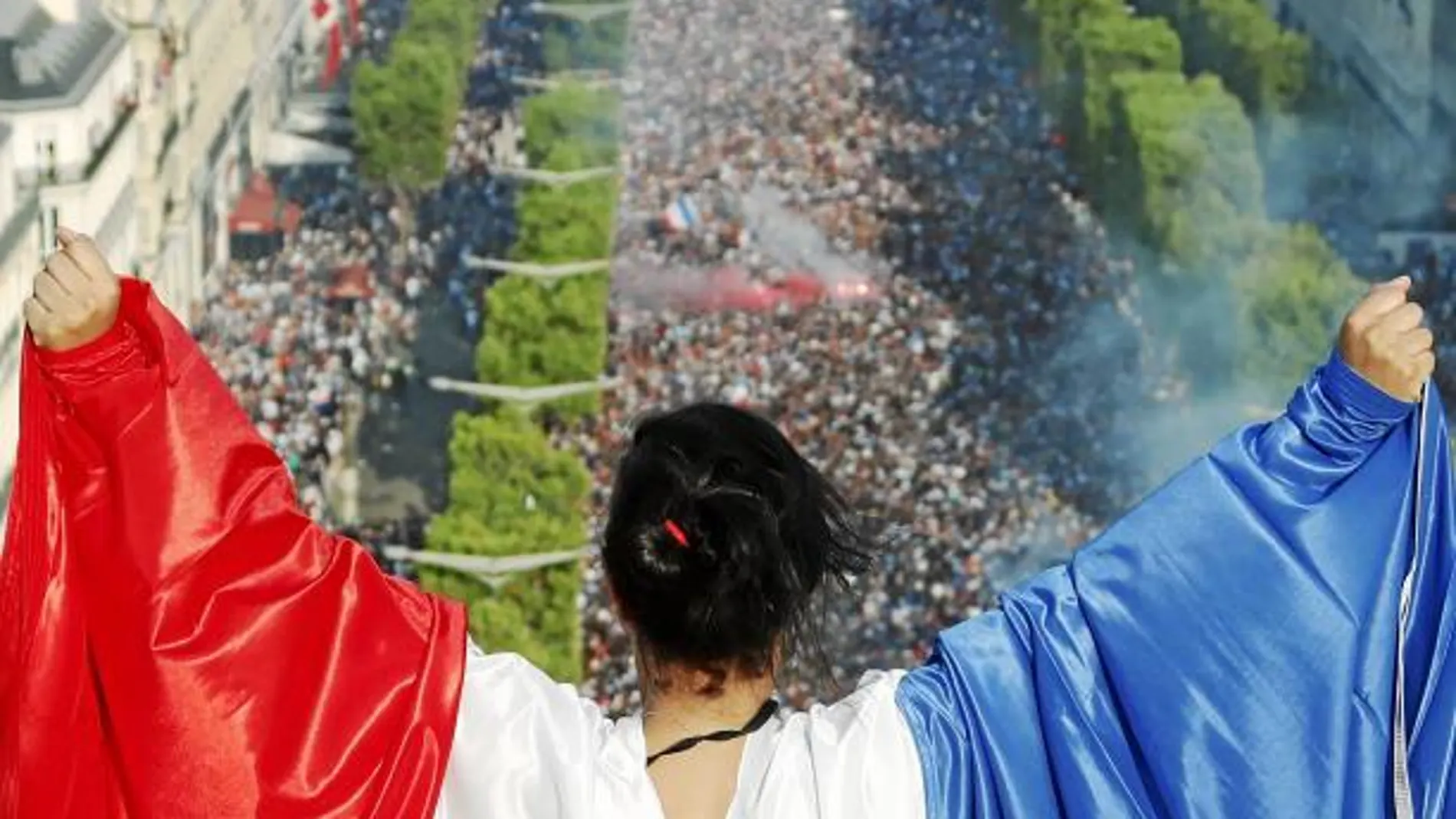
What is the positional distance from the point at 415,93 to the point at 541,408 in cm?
196

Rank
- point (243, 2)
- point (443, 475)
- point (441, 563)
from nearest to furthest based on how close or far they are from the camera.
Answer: point (441, 563)
point (443, 475)
point (243, 2)

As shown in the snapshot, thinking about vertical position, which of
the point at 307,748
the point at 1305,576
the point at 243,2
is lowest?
the point at 243,2

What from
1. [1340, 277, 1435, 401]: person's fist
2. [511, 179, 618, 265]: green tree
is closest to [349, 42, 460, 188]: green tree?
[511, 179, 618, 265]: green tree

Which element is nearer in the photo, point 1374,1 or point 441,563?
point 441,563

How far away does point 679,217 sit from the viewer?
63.6 ft

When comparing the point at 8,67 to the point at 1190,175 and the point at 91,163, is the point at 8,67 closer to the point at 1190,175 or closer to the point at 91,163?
the point at 91,163

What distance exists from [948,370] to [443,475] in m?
2.68

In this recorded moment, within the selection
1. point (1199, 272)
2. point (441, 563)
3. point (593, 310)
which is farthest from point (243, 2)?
point (1199, 272)

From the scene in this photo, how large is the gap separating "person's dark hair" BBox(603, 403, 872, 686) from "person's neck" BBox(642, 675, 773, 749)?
1cm

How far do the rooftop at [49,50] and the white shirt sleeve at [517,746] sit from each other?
14322 mm

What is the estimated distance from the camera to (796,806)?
98.7 inches

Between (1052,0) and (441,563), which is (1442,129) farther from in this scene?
(441,563)

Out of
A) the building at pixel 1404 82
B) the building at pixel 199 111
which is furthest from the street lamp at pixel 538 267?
the building at pixel 1404 82

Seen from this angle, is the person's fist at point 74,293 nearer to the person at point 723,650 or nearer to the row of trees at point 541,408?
the person at point 723,650
